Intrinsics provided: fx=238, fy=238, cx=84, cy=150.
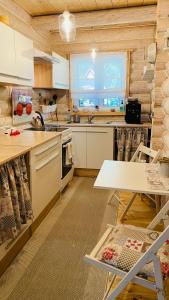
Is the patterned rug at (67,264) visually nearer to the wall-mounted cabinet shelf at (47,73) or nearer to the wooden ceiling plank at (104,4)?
the wall-mounted cabinet shelf at (47,73)

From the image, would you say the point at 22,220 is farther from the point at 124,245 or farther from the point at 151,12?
the point at 151,12

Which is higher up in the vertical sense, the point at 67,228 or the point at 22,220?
the point at 22,220

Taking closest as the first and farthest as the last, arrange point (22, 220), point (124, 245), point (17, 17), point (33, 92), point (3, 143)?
point (124, 245) → point (22, 220) → point (3, 143) → point (17, 17) → point (33, 92)

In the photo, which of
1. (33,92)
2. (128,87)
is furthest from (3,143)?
(128,87)

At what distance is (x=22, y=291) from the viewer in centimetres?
167

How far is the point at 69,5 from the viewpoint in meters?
3.44

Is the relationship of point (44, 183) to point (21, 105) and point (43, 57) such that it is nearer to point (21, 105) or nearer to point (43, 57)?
point (21, 105)

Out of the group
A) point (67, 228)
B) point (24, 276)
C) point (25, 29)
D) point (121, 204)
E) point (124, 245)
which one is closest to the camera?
point (124, 245)

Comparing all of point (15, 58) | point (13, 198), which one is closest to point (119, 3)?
point (15, 58)

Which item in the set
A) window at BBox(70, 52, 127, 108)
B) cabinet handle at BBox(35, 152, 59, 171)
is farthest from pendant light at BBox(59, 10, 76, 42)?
window at BBox(70, 52, 127, 108)

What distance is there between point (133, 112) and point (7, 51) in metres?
2.28

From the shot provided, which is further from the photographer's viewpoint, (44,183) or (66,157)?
(66,157)

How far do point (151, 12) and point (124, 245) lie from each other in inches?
134

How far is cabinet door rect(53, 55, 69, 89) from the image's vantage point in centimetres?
375
